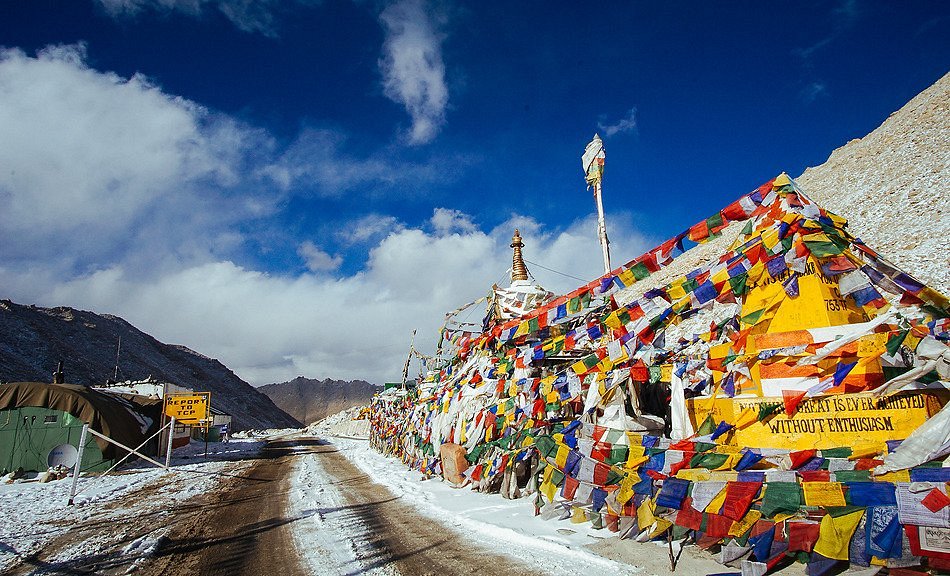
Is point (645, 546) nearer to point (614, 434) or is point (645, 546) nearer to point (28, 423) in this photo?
point (614, 434)

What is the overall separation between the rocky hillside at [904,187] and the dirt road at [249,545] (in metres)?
17.6

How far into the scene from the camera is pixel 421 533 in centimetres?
668

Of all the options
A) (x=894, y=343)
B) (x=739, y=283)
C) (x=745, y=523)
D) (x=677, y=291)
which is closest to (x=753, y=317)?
(x=739, y=283)

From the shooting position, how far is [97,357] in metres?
68.9

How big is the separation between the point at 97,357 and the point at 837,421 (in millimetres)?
89073

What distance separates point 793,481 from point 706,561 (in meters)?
1.25

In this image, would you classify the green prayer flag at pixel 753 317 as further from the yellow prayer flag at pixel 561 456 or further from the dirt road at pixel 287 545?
the dirt road at pixel 287 545

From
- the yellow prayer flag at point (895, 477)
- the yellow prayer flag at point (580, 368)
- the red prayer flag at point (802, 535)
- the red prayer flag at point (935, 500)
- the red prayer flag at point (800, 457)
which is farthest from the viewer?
the yellow prayer flag at point (580, 368)

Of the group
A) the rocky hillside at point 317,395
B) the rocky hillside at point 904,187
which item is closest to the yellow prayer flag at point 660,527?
the rocky hillside at point 904,187

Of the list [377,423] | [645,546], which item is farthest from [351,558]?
[377,423]

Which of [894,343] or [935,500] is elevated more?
[894,343]

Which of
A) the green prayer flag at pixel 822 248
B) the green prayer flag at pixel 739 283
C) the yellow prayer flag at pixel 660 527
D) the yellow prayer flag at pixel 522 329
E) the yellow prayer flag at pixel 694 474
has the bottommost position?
the yellow prayer flag at pixel 660 527

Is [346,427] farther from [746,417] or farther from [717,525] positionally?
[717,525]

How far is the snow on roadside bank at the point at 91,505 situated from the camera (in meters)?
6.40
